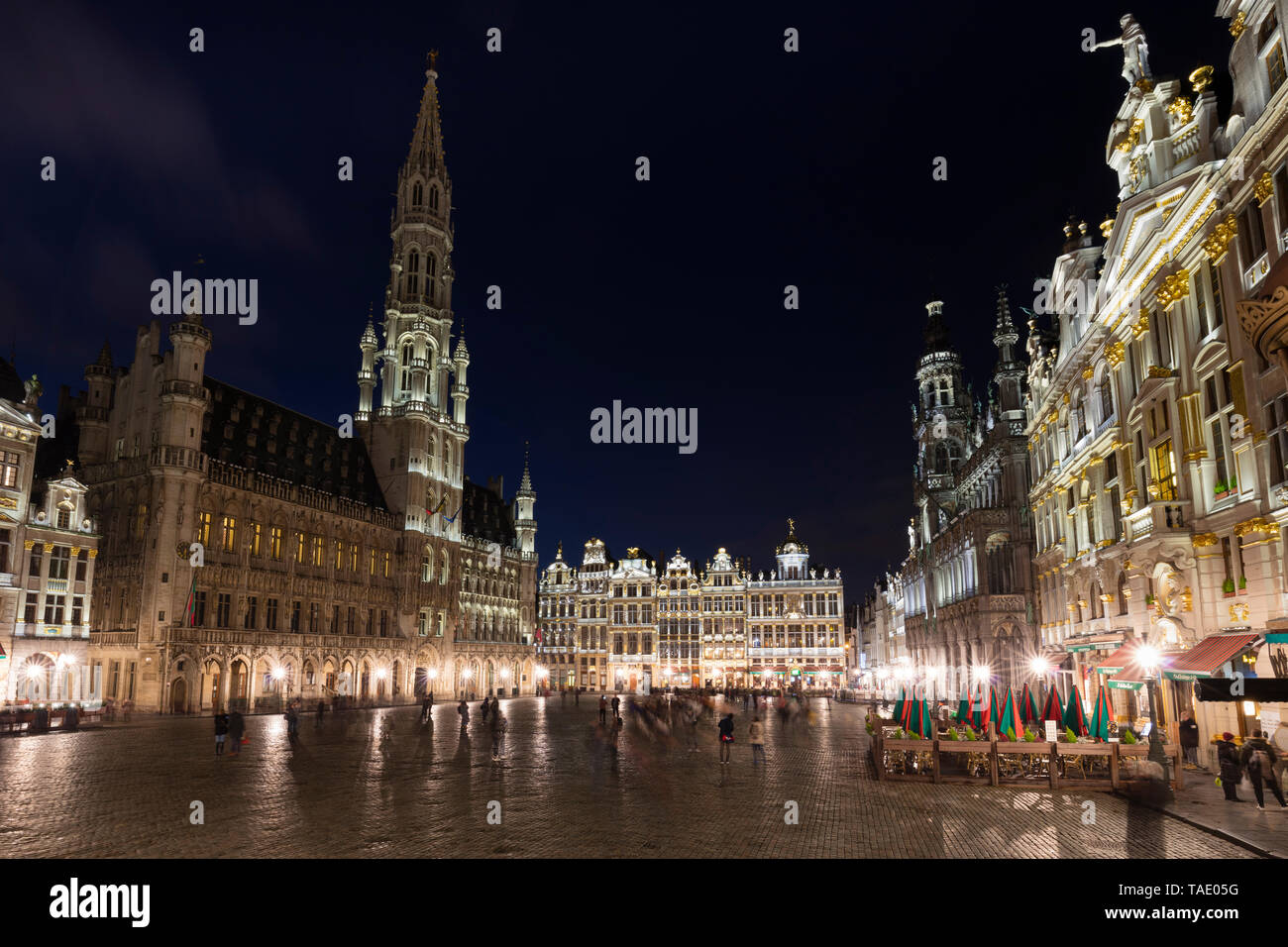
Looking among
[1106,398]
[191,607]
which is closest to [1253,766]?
[1106,398]

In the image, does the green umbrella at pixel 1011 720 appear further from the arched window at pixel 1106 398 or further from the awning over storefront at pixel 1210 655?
the arched window at pixel 1106 398

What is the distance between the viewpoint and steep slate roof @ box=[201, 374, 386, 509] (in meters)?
61.8

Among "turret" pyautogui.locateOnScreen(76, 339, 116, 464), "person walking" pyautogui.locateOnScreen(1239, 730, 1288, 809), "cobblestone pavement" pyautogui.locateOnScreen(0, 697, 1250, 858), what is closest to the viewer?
"cobblestone pavement" pyautogui.locateOnScreen(0, 697, 1250, 858)

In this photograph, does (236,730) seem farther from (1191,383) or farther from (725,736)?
(1191,383)

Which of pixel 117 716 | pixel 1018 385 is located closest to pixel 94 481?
pixel 117 716

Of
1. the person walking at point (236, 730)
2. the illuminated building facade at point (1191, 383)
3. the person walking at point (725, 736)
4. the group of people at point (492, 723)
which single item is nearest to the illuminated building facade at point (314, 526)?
the group of people at point (492, 723)

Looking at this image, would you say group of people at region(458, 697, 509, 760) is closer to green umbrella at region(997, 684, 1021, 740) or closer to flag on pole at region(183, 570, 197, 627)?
green umbrella at region(997, 684, 1021, 740)

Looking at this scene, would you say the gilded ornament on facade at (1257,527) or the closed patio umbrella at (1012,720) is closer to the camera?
the gilded ornament on facade at (1257,527)

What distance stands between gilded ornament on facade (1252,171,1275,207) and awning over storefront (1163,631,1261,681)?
31.6 ft

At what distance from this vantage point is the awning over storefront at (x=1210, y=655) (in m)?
18.2

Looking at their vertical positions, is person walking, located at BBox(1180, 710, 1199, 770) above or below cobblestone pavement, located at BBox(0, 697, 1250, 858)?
above

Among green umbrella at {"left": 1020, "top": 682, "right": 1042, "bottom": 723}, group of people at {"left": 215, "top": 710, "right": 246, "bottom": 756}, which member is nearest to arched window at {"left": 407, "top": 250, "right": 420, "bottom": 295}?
group of people at {"left": 215, "top": 710, "right": 246, "bottom": 756}

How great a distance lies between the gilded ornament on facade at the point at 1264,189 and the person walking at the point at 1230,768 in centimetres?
1158
